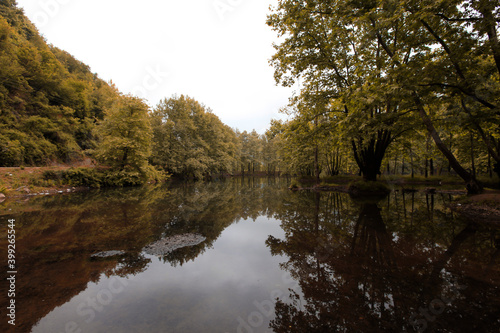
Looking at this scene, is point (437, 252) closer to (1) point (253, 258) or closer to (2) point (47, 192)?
(1) point (253, 258)

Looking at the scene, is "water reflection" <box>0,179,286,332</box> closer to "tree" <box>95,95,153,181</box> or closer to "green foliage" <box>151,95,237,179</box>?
"tree" <box>95,95,153,181</box>

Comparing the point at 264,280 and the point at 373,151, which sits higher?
the point at 373,151

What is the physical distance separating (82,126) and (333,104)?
1543 inches

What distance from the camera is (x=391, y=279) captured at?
3.50 metres

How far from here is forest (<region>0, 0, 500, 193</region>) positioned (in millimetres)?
8375

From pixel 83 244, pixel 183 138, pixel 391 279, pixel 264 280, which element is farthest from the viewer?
pixel 183 138

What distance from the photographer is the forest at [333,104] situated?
330 inches

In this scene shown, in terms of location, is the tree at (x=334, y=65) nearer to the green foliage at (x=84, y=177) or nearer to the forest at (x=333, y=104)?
the forest at (x=333, y=104)

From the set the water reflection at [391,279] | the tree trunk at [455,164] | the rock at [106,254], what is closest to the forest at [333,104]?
the tree trunk at [455,164]

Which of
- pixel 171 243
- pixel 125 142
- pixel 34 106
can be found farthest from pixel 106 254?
pixel 34 106

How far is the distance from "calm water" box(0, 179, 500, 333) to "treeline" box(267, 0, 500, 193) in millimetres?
5436

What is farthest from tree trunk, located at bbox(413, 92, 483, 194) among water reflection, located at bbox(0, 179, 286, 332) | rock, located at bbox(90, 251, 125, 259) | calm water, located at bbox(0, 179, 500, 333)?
rock, located at bbox(90, 251, 125, 259)

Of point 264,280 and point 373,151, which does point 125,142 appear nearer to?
point 264,280

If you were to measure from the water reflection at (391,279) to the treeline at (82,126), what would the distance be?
71.0ft
